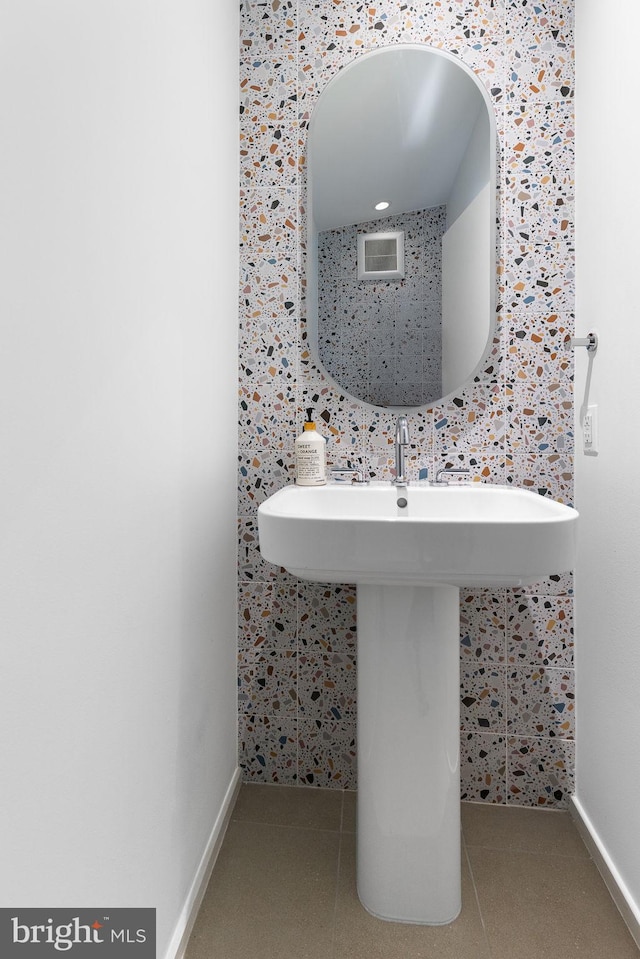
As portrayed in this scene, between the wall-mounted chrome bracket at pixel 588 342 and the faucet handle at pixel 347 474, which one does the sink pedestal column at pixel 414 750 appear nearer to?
the faucet handle at pixel 347 474

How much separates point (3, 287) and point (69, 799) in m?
0.59

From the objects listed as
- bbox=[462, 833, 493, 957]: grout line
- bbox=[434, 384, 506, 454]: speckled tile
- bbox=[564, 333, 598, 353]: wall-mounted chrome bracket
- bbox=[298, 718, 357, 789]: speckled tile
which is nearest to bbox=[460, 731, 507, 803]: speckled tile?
bbox=[462, 833, 493, 957]: grout line

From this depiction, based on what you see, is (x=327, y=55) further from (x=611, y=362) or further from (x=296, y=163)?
(x=611, y=362)

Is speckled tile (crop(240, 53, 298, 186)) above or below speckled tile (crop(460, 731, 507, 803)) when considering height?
above

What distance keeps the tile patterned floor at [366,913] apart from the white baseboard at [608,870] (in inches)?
0.7

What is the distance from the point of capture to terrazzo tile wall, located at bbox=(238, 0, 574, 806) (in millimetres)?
1506

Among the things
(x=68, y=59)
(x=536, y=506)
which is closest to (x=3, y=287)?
(x=68, y=59)

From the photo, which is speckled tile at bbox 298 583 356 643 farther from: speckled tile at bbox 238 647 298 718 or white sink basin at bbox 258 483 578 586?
white sink basin at bbox 258 483 578 586

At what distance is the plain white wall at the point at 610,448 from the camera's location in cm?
117

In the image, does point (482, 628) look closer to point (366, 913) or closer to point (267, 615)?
point (267, 615)

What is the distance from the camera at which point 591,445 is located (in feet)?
4.56

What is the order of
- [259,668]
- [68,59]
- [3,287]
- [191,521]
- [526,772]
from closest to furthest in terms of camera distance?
1. [3,287]
2. [68,59]
3. [191,521]
4. [526,772]
5. [259,668]

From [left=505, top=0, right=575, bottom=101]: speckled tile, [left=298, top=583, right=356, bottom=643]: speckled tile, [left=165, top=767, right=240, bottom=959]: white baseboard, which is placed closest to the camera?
[left=165, top=767, right=240, bottom=959]: white baseboard

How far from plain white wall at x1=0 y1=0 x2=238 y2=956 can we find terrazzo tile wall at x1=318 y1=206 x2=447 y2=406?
14.7 inches
